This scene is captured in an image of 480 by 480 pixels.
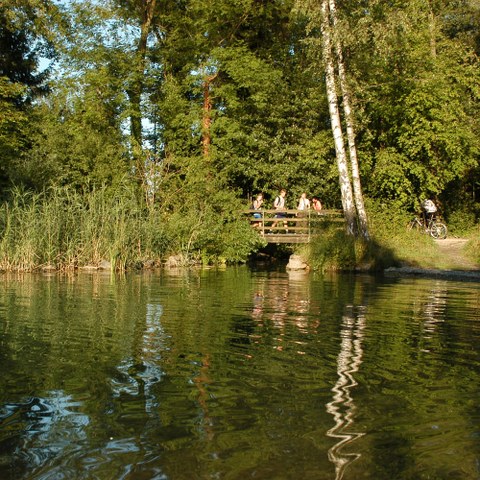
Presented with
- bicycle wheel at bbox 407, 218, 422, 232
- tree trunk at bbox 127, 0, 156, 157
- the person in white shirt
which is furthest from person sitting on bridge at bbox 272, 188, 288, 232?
tree trunk at bbox 127, 0, 156, 157

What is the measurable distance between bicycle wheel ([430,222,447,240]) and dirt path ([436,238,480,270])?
82.5 inches

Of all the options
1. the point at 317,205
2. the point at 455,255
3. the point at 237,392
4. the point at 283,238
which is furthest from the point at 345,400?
the point at 317,205

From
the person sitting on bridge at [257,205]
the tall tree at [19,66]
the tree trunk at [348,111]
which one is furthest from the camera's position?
the person sitting on bridge at [257,205]

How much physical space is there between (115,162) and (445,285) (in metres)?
15.3

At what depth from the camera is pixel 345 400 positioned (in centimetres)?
497

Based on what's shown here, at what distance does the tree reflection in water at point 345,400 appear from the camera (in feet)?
12.5

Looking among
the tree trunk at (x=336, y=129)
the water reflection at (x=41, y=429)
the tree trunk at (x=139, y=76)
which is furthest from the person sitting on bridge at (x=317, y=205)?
the water reflection at (x=41, y=429)

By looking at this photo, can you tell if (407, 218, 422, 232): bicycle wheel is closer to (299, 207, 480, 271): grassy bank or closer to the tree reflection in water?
(299, 207, 480, 271): grassy bank

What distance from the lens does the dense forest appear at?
22.8 meters

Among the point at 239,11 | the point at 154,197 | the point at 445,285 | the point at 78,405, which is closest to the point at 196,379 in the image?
the point at 78,405

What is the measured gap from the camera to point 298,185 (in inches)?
1062

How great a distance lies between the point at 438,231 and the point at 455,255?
5.19m

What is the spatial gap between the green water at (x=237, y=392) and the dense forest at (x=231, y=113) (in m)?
12.3

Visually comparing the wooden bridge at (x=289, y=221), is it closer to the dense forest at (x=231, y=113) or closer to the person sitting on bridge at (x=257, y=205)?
the person sitting on bridge at (x=257, y=205)
